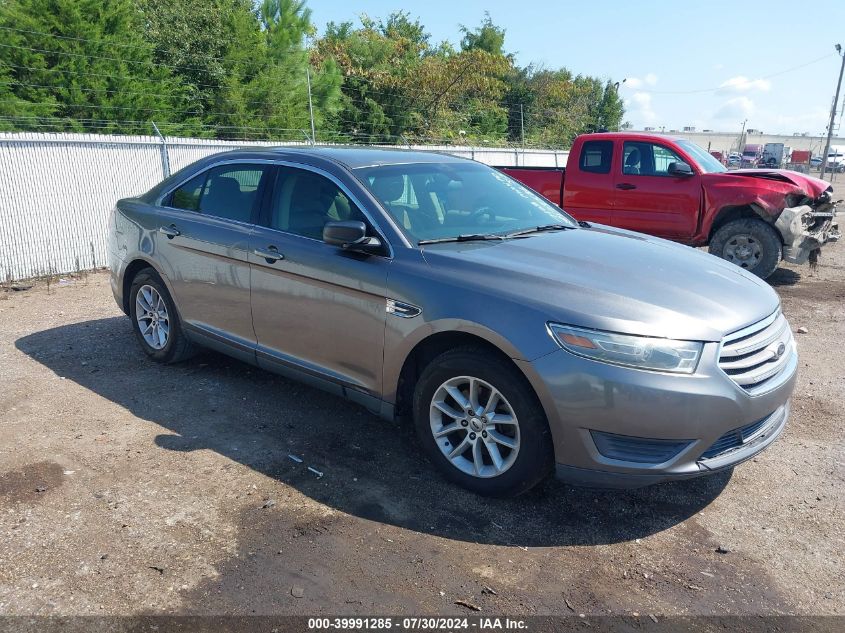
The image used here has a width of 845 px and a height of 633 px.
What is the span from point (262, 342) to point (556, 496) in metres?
2.17

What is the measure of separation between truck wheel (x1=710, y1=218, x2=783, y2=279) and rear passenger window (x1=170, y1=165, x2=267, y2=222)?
6.61 meters

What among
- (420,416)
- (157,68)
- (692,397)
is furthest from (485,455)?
(157,68)

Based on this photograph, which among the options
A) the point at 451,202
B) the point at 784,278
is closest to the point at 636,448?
the point at 451,202

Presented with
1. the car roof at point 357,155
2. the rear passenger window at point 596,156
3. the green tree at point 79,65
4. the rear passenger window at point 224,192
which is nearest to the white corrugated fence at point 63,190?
the rear passenger window at point 224,192

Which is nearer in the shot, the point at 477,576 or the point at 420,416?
the point at 477,576

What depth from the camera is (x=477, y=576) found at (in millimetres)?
3021

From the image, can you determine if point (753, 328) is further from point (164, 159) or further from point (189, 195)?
point (164, 159)

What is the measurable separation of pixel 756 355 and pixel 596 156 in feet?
23.1

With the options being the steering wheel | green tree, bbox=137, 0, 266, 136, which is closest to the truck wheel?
the steering wheel

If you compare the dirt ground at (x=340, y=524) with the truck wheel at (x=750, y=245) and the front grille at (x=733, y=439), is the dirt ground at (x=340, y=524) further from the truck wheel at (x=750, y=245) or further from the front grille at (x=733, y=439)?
the truck wheel at (x=750, y=245)

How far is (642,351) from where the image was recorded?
309 cm

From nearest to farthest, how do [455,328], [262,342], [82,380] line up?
[455,328] < [262,342] < [82,380]

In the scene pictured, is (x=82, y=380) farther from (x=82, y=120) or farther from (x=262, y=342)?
(x=82, y=120)

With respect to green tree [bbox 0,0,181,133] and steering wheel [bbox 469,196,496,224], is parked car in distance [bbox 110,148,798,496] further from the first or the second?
green tree [bbox 0,0,181,133]
